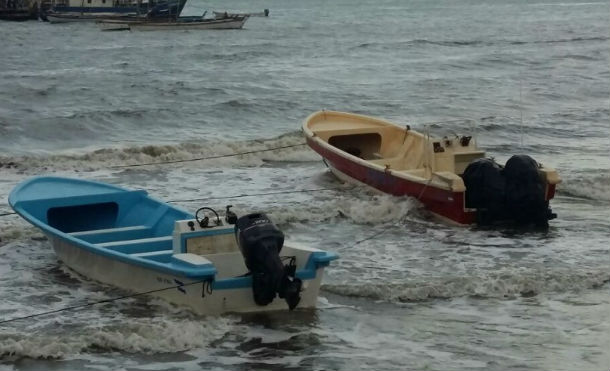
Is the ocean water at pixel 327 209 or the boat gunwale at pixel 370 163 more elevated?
the boat gunwale at pixel 370 163

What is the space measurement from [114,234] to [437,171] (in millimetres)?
5019

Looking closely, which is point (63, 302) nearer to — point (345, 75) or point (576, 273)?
point (576, 273)

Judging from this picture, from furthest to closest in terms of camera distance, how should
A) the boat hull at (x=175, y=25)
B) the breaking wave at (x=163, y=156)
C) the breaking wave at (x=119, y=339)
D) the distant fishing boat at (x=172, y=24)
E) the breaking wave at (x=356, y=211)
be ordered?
1. the distant fishing boat at (x=172, y=24)
2. the boat hull at (x=175, y=25)
3. the breaking wave at (x=163, y=156)
4. the breaking wave at (x=356, y=211)
5. the breaking wave at (x=119, y=339)

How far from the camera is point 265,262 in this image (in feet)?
28.8

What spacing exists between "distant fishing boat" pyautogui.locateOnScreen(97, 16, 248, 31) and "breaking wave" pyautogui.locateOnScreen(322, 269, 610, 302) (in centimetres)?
5692

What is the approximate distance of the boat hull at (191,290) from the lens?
9.08 meters

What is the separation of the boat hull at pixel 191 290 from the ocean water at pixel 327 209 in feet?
0.40

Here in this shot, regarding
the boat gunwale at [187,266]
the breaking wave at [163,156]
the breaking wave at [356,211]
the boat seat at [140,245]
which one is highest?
the boat gunwale at [187,266]

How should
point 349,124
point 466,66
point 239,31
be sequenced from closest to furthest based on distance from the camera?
point 349,124
point 466,66
point 239,31

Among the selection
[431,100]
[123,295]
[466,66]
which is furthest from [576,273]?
[466,66]

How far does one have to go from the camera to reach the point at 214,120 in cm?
2508

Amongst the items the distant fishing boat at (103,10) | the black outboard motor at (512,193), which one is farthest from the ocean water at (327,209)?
the distant fishing boat at (103,10)

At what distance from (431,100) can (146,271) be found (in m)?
20.8

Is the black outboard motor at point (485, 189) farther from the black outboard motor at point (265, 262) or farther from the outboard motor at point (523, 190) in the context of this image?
the black outboard motor at point (265, 262)
